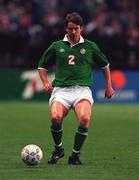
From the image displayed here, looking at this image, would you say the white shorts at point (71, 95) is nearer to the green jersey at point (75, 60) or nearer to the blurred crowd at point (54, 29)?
the green jersey at point (75, 60)

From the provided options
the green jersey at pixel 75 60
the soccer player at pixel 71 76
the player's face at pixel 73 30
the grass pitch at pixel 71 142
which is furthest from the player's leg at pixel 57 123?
the player's face at pixel 73 30

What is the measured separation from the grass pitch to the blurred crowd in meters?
2.19

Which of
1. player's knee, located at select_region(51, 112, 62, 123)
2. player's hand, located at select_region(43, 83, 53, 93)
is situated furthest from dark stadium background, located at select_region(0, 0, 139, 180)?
player's knee, located at select_region(51, 112, 62, 123)

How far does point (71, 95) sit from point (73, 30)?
983 mm

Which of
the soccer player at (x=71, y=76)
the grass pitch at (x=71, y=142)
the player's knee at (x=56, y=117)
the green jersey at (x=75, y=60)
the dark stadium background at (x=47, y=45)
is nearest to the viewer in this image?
the grass pitch at (x=71, y=142)

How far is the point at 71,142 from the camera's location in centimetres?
1563

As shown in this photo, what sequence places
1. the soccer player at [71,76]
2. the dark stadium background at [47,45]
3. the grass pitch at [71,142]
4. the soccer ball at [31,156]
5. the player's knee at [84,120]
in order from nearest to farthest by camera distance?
the grass pitch at [71,142] < the soccer ball at [31,156] < the player's knee at [84,120] < the soccer player at [71,76] < the dark stadium background at [47,45]

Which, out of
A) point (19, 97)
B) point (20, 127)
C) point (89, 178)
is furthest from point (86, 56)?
point (19, 97)

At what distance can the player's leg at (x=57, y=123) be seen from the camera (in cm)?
1220

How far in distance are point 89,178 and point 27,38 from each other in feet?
59.3

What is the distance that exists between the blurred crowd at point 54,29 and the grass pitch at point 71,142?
7.17 feet

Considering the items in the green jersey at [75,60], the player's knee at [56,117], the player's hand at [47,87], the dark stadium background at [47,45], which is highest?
the green jersey at [75,60]

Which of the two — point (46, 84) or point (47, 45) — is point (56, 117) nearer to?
point (46, 84)

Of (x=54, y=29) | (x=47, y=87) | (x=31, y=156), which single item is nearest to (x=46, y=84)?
(x=47, y=87)
